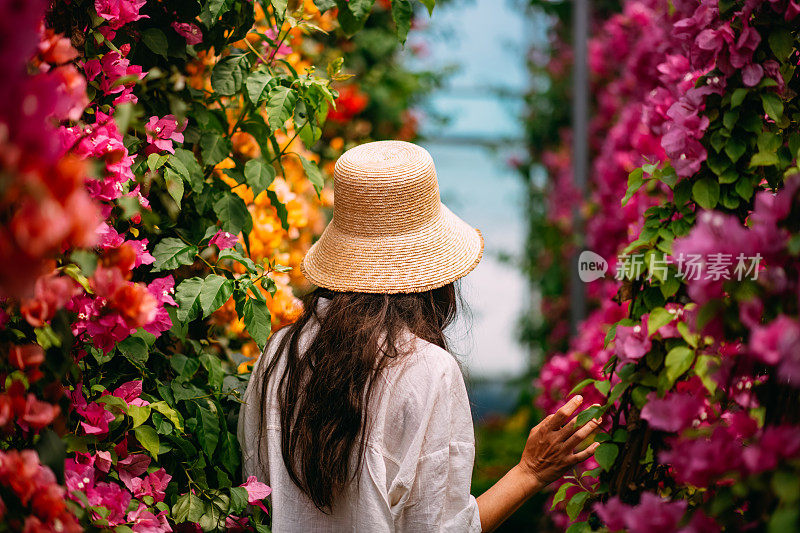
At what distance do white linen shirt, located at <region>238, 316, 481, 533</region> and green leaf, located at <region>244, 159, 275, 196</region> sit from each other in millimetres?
489

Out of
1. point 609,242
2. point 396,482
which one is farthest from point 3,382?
point 609,242

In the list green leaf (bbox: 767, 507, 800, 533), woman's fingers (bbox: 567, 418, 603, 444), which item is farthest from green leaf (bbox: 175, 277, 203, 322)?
green leaf (bbox: 767, 507, 800, 533)

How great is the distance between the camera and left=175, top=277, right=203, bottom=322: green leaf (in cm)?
129

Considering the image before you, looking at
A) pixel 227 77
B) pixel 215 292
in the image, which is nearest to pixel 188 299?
pixel 215 292

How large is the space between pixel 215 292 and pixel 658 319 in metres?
0.79

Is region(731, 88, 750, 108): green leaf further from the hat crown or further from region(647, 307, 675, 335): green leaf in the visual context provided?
the hat crown

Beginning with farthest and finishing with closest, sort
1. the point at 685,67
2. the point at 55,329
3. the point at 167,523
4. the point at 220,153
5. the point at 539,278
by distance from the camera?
the point at 539,278
the point at 685,67
the point at 220,153
the point at 167,523
the point at 55,329

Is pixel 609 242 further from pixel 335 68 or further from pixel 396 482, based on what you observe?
pixel 396 482

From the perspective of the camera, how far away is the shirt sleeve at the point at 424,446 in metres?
1.22

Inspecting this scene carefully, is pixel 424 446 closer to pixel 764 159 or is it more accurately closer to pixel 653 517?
pixel 653 517

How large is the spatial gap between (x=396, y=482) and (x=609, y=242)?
A: 1.99 metres

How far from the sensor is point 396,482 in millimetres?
1219

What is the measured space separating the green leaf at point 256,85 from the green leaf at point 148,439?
0.68 metres

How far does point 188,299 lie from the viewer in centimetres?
130
